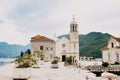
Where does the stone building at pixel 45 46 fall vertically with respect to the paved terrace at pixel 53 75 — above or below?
above

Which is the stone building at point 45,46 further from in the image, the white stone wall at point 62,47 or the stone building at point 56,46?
the white stone wall at point 62,47

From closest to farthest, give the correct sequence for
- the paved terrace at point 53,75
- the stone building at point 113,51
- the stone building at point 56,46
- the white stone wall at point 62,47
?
the paved terrace at point 53,75
the stone building at point 113,51
the stone building at point 56,46
the white stone wall at point 62,47

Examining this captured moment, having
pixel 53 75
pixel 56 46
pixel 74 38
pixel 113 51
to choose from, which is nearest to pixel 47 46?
pixel 56 46

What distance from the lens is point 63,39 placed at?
68.8 meters

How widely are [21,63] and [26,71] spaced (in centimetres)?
166

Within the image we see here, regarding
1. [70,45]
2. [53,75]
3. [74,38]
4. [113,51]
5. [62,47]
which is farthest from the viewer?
[62,47]

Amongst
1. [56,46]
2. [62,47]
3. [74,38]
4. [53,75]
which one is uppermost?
[74,38]

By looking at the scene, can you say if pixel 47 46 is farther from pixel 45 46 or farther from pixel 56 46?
pixel 56 46

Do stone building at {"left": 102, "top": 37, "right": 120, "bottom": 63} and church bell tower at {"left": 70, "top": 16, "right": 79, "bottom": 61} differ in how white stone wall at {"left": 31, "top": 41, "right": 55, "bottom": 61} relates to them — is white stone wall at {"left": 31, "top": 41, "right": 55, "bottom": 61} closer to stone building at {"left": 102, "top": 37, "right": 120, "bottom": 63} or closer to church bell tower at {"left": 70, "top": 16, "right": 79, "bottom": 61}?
church bell tower at {"left": 70, "top": 16, "right": 79, "bottom": 61}

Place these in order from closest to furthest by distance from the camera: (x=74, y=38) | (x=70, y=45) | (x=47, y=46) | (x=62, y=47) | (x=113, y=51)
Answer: (x=113, y=51) < (x=74, y=38) < (x=70, y=45) < (x=62, y=47) < (x=47, y=46)

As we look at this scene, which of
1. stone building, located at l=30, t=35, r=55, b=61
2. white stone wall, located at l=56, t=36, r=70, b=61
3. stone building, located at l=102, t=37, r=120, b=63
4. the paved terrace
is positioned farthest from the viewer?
stone building, located at l=30, t=35, r=55, b=61

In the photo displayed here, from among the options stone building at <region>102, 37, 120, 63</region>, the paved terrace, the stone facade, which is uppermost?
the stone facade

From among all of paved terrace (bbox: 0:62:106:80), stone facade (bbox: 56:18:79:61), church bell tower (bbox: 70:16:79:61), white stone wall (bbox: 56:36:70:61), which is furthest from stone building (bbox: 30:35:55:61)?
paved terrace (bbox: 0:62:106:80)

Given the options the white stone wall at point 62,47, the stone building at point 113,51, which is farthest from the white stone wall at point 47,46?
the stone building at point 113,51
